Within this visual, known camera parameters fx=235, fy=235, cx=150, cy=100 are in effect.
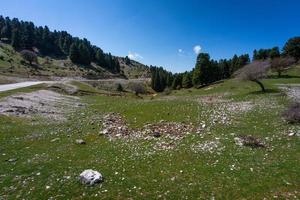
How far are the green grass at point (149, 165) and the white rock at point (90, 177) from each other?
0.35 m

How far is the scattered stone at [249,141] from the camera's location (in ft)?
62.8

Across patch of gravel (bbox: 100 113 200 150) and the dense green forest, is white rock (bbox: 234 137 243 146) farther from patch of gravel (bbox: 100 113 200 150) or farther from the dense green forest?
the dense green forest

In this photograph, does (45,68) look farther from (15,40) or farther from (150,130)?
(150,130)

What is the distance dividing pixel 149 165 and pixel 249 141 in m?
9.03

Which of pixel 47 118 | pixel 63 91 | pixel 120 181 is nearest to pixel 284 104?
pixel 120 181

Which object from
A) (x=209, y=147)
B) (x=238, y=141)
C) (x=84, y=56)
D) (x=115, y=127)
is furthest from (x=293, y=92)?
(x=84, y=56)

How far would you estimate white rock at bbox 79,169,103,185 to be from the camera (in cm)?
1382

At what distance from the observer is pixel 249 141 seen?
64.2ft

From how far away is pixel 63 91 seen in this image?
65938 millimetres

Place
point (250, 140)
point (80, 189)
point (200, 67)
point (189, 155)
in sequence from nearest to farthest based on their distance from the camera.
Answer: point (80, 189) → point (189, 155) → point (250, 140) → point (200, 67)

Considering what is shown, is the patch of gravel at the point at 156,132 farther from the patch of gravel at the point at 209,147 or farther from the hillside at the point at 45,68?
the hillside at the point at 45,68

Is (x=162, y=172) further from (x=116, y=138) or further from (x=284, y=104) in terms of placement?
(x=284, y=104)

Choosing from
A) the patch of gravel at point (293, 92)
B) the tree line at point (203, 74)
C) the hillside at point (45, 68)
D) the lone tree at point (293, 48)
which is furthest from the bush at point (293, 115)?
the hillside at point (45, 68)

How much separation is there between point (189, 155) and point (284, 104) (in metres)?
21.6
